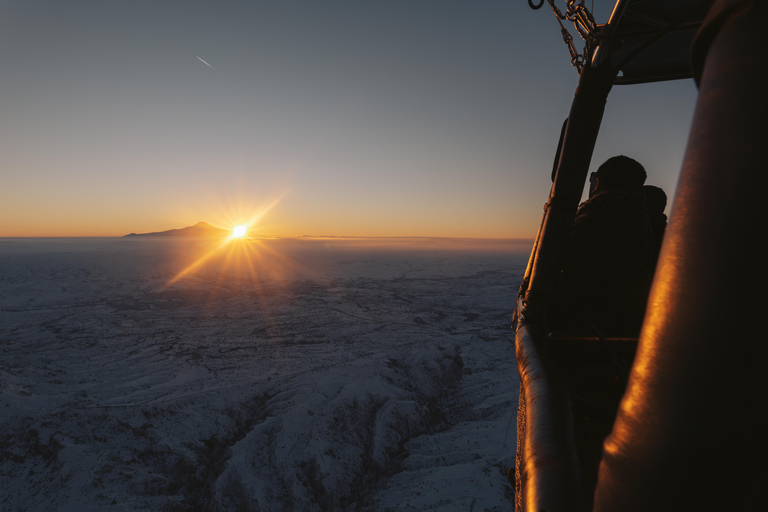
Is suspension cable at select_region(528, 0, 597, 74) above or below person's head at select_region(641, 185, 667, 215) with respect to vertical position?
above

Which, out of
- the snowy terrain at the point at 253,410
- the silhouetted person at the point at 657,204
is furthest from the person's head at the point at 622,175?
the snowy terrain at the point at 253,410

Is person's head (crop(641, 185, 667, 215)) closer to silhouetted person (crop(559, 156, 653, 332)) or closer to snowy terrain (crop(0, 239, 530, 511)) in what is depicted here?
silhouetted person (crop(559, 156, 653, 332))

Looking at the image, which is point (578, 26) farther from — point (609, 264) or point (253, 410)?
point (253, 410)

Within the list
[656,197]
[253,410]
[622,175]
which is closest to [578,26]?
[622,175]

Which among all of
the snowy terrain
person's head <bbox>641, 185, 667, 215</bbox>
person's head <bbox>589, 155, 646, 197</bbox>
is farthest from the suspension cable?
the snowy terrain

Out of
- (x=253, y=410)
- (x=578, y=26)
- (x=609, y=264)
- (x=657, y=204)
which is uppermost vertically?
(x=578, y=26)

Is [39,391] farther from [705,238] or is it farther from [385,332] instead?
[705,238]

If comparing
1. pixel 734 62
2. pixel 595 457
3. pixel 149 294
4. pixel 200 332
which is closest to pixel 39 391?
pixel 200 332

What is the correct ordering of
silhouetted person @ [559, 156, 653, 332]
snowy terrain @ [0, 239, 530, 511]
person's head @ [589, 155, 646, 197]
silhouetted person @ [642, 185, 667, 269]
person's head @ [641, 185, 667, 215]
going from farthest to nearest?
snowy terrain @ [0, 239, 530, 511]
person's head @ [641, 185, 667, 215]
silhouetted person @ [642, 185, 667, 269]
person's head @ [589, 155, 646, 197]
silhouetted person @ [559, 156, 653, 332]
